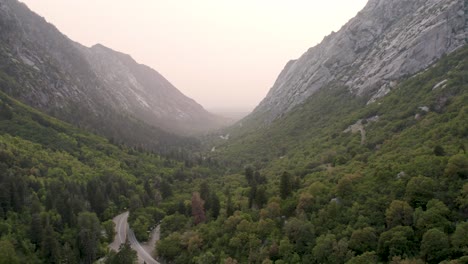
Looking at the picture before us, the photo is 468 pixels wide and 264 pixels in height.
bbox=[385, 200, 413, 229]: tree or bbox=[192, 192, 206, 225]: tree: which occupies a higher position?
bbox=[192, 192, 206, 225]: tree

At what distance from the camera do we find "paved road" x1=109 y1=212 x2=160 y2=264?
3723 inches

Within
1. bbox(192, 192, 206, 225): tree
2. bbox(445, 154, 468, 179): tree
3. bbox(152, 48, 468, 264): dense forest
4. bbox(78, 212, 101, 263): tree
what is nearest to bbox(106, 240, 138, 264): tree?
bbox(78, 212, 101, 263): tree

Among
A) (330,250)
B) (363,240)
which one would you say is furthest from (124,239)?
(363,240)

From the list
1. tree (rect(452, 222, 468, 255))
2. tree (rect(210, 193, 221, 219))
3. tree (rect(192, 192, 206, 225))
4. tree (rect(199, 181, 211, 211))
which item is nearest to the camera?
tree (rect(452, 222, 468, 255))

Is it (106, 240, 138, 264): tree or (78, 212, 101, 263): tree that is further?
(78, 212, 101, 263): tree

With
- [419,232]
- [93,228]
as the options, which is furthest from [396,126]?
[93,228]

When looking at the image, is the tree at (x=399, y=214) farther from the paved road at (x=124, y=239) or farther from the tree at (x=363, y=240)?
the paved road at (x=124, y=239)

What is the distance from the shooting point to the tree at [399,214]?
63241 millimetres

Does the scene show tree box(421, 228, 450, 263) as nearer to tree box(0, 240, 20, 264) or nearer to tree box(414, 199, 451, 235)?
tree box(414, 199, 451, 235)

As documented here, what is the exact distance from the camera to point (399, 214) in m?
64.4

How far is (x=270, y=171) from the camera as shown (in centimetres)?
14188

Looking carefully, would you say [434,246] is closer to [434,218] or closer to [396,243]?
[396,243]

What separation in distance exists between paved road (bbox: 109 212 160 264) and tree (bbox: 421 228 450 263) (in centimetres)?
6130

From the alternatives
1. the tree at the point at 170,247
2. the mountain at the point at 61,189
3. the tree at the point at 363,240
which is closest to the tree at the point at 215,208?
the tree at the point at 170,247
